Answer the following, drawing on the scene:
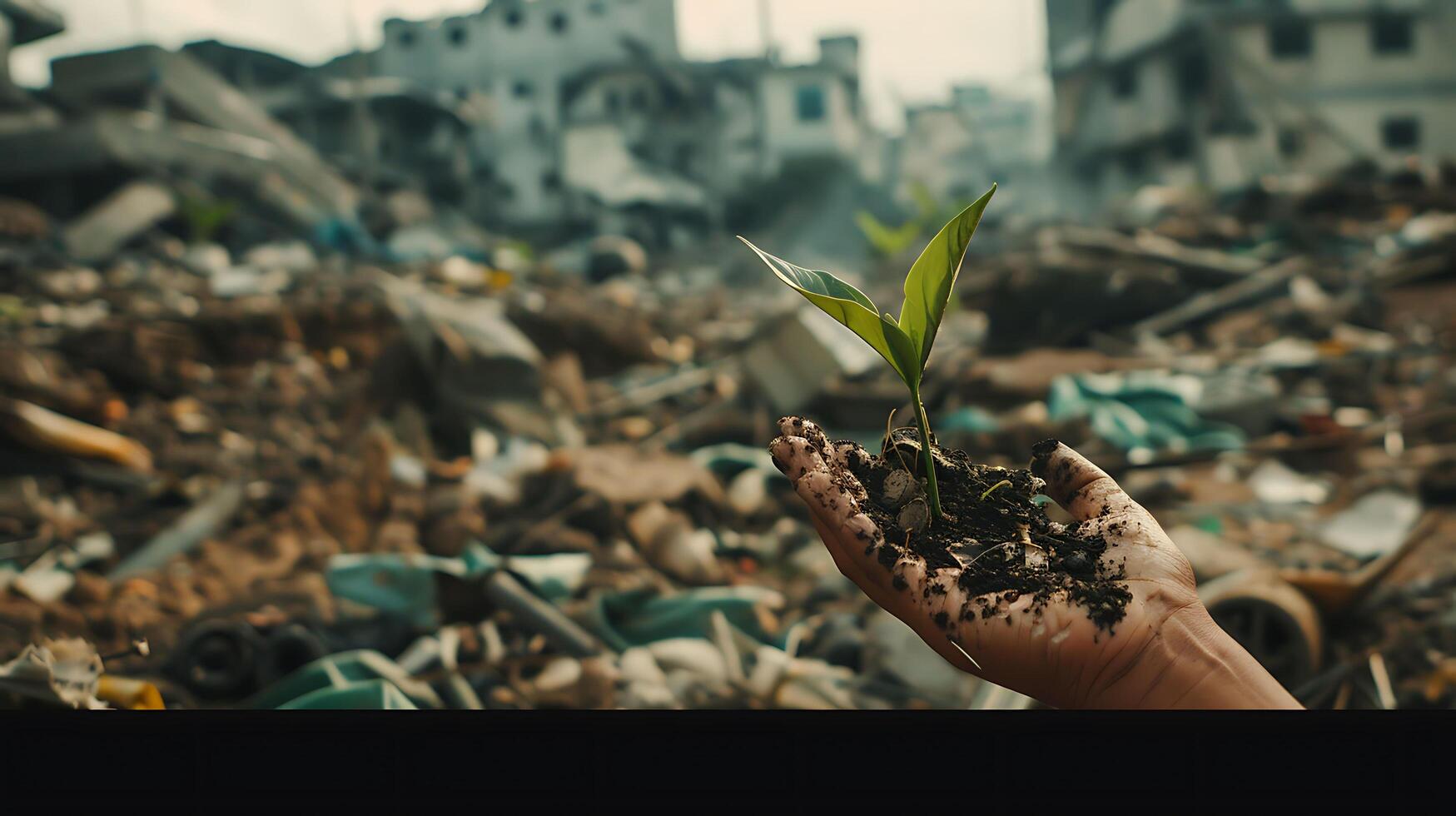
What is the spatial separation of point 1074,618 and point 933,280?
8.4 inches

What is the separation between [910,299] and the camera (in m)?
0.44

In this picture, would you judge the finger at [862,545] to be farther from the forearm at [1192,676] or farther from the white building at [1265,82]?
the white building at [1265,82]

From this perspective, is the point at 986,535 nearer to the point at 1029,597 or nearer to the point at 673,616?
the point at 1029,597

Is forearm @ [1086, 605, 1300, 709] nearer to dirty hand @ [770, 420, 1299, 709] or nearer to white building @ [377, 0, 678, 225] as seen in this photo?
dirty hand @ [770, 420, 1299, 709]

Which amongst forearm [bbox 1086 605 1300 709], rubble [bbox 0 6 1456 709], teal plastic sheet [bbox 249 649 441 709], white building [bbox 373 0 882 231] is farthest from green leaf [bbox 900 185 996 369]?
white building [bbox 373 0 882 231]

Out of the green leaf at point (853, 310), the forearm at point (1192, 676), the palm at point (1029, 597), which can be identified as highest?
the green leaf at point (853, 310)

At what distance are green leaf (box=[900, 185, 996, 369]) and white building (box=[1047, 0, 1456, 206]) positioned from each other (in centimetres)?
1039

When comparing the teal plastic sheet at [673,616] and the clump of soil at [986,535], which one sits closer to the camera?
the clump of soil at [986,535]

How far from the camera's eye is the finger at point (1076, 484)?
512 millimetres

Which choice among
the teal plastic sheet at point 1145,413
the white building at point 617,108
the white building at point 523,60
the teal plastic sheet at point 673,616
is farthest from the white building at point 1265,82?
the teal plastic sheet at point 673,616

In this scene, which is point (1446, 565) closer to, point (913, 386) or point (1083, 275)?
point (913, 386)

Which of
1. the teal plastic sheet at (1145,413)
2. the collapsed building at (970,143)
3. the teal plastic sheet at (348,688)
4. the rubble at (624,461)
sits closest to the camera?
the teal plastic sheet at (348,688)
